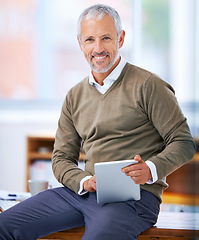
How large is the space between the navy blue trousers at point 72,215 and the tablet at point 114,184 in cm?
2

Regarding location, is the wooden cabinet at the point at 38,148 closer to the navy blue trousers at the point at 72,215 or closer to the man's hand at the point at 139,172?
the navy blue trousers at the point at 72,215

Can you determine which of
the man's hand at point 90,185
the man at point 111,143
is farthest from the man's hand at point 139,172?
the man's hand at point 90,185

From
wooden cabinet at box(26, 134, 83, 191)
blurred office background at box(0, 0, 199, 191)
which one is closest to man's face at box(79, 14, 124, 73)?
wooden cabinet at box(26, 134, 83, 191)

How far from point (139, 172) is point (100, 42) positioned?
1.77 ft

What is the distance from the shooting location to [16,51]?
12.9 ft

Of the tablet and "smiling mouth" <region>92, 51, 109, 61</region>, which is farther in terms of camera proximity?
"smiling mouth" <region>92, 51, 109, 61</region>

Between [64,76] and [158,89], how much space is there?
2.53m

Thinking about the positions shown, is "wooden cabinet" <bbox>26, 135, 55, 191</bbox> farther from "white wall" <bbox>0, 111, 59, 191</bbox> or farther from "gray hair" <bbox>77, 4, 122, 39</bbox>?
"gray hair" <bbox>77, 4, 122, 39</bbox>

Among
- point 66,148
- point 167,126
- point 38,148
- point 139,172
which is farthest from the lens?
point 38,148

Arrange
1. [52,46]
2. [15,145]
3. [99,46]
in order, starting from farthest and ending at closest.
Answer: [52,46] < [15,145] < [99,46]

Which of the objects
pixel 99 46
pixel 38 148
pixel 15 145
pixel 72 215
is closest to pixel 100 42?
pixel 99 46

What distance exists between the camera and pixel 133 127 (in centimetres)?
150

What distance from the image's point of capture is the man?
138 cm

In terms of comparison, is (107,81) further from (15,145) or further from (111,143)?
(15,145)
